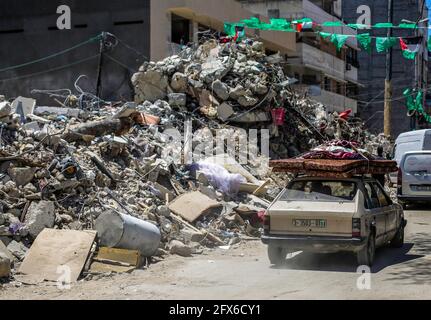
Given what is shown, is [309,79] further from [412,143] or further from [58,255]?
[58,255]

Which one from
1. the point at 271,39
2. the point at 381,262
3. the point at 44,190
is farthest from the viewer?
the point at 271,39

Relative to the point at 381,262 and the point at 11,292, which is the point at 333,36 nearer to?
the point at 381,262

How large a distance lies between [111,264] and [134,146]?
564 centimetres

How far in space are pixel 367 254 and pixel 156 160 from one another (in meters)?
6.26

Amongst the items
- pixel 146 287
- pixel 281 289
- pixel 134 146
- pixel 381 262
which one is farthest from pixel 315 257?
pixel 134 146

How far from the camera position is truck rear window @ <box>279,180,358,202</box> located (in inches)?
371

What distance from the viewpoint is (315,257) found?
1042cm

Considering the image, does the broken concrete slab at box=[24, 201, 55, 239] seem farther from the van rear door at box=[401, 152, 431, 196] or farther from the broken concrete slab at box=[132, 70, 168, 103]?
the van rear door at box=[401, 152, 431, 196]

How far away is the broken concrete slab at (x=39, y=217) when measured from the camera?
31.9ft

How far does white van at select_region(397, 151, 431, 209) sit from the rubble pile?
3.77 meters

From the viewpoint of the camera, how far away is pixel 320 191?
9.64 metres

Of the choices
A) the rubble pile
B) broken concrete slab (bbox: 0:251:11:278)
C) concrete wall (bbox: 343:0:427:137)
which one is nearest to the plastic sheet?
the rubble pile

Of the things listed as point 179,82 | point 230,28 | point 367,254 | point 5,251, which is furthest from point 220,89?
point 5,251
